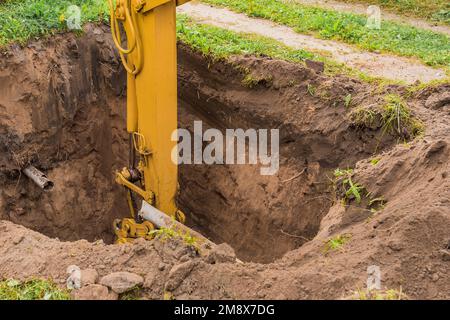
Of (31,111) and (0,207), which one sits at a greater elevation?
(31,111)

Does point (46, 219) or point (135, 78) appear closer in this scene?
point (135, 78)

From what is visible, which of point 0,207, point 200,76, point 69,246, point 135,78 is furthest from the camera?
point 200,76

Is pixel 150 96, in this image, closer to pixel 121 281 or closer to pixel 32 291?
pixel 121 281

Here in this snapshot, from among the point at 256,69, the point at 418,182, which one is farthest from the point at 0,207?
the point at 418,182

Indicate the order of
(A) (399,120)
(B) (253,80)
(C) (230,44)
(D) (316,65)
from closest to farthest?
(A) (399,120)
(B) (253,80)
(D) (316,65)
(C) (230,44)

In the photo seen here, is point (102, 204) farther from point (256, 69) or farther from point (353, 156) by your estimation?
point (353, 156)

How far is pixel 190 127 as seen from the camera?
9344mm

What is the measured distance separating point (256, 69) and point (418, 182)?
10.7 ft

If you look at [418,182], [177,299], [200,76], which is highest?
[200,76]

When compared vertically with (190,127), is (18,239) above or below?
below

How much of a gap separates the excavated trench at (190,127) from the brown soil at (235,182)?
2 centimetres

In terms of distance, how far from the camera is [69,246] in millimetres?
5840

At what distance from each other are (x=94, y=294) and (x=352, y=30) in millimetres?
7175

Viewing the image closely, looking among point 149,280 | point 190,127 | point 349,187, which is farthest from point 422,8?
point 149,280
